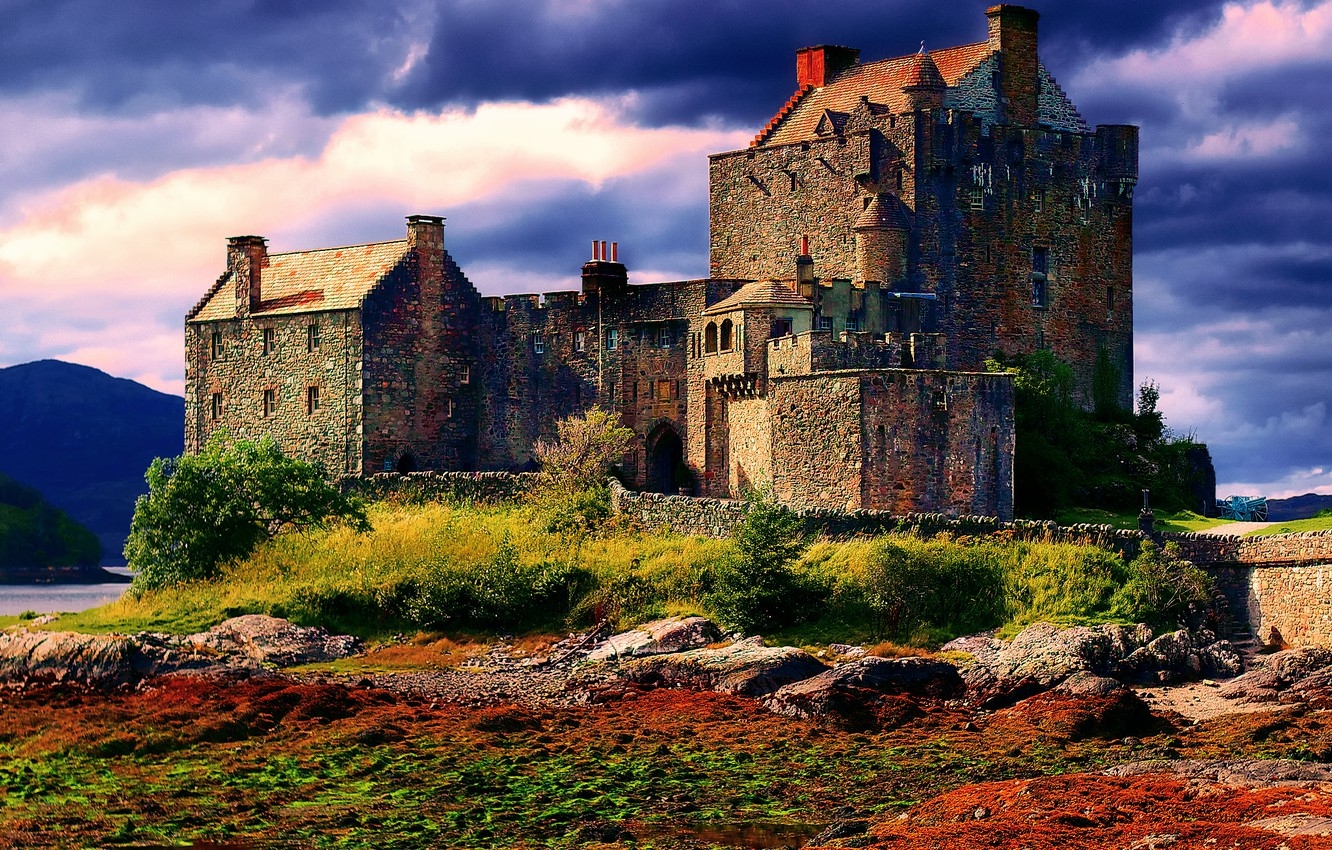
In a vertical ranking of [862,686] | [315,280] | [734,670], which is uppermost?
[315,280]

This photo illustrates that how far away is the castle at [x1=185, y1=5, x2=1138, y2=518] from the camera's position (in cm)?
6397

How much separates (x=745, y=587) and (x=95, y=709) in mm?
15061

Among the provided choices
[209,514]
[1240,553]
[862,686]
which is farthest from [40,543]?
[862,686]

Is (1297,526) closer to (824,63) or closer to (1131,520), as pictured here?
(1131,520)

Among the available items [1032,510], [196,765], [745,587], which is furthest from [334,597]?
[1032,510]

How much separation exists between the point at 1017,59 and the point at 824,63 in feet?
25.2

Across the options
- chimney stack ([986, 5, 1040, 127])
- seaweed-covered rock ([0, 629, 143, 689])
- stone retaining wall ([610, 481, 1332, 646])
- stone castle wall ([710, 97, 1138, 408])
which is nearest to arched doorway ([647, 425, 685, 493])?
stone castle wall ([710, 97, 1138, 408])

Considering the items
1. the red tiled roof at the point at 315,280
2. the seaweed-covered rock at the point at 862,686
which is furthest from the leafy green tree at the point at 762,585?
the red tiled roof at the point at 315,280

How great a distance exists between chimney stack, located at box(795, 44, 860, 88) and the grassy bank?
23.5m

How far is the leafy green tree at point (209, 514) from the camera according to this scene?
5391 cm

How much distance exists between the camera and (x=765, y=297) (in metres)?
59.1

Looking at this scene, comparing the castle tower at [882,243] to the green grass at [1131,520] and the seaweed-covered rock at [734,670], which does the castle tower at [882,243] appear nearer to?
the green grass at [1131,520]

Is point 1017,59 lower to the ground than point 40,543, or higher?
higher

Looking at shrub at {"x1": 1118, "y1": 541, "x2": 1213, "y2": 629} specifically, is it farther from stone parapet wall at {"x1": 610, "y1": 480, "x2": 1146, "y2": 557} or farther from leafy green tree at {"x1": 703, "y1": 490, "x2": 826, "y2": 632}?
leafy green tree at {"x1": 703, "y1": 490, "x2": 826, "y2": 632}
